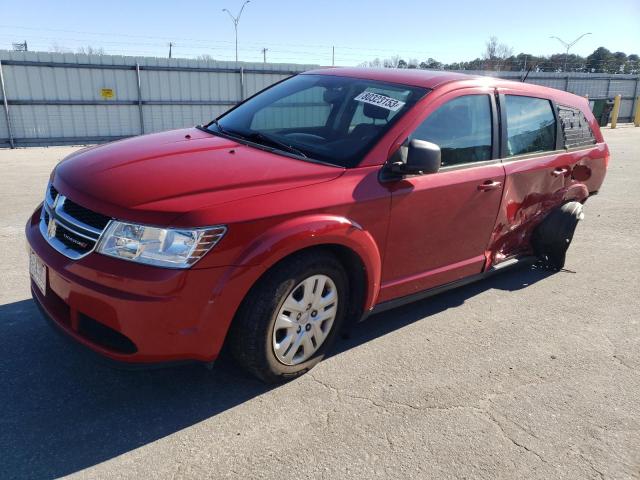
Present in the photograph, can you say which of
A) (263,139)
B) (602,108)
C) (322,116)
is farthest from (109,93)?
(602,108)

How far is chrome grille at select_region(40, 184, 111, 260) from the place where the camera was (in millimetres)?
2564

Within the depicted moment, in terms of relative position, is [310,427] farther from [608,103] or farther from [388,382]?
[608,103]

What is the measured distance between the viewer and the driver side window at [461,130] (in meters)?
3.48

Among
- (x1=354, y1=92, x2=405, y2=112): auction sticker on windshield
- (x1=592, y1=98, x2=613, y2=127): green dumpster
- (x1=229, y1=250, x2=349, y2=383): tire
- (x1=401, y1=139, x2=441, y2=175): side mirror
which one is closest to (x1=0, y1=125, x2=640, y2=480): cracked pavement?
(x1=229, y1=250, x2=349, y2=383): tire

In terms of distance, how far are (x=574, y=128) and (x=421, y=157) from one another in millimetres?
2582

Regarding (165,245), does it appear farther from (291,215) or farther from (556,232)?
(556,232)

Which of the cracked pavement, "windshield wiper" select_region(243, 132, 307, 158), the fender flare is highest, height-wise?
"windshield wiper" select_region(243, 132, 307, 158)

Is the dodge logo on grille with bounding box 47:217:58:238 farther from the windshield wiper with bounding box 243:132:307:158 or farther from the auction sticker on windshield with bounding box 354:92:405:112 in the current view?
the auction sticker on windshield with bounding box 354:92:405:112

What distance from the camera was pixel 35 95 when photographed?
14008 mm

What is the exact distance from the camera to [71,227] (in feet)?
8.82

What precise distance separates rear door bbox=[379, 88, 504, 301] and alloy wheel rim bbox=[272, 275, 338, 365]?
471mm

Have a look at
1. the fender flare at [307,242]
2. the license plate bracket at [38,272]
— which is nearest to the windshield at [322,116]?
the fender flare at [307,242]

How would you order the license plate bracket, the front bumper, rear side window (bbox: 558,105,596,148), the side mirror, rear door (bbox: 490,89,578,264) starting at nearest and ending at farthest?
the front bumper → the license plate bracket → the side mirror → rear door (bbox: 490,89,578,264) → rear side window (bbox: 558,105,596,148)

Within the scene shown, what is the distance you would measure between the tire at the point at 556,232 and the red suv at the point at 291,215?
57 mm
